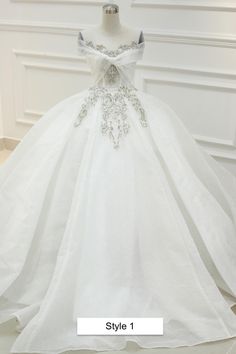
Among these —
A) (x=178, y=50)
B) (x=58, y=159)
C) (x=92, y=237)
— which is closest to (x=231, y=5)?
(x=178, y=50)

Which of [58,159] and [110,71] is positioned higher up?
[110,71]

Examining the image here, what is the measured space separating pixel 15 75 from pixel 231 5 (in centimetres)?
160

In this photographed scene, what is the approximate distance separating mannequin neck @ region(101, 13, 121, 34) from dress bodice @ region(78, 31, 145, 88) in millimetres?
68

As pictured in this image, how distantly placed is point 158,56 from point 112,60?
95cm

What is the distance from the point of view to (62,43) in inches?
104

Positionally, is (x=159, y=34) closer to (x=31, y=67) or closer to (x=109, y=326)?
(x=31, y=67)

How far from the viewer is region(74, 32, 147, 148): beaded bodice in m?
1.50

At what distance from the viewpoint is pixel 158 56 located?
7.79 ft

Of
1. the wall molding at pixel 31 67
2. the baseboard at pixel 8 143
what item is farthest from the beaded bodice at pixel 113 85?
the baseboard at pixel 8 143

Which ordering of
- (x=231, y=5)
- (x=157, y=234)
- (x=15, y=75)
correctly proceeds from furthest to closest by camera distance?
1. (x=15, y=75)
2. (x=231, y=5)
3. (x=157, y=234)

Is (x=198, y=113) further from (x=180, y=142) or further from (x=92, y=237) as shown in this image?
(x=92, y=237)

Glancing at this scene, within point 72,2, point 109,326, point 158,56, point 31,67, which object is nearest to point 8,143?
point 31,67

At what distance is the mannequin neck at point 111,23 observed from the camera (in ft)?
5.05
